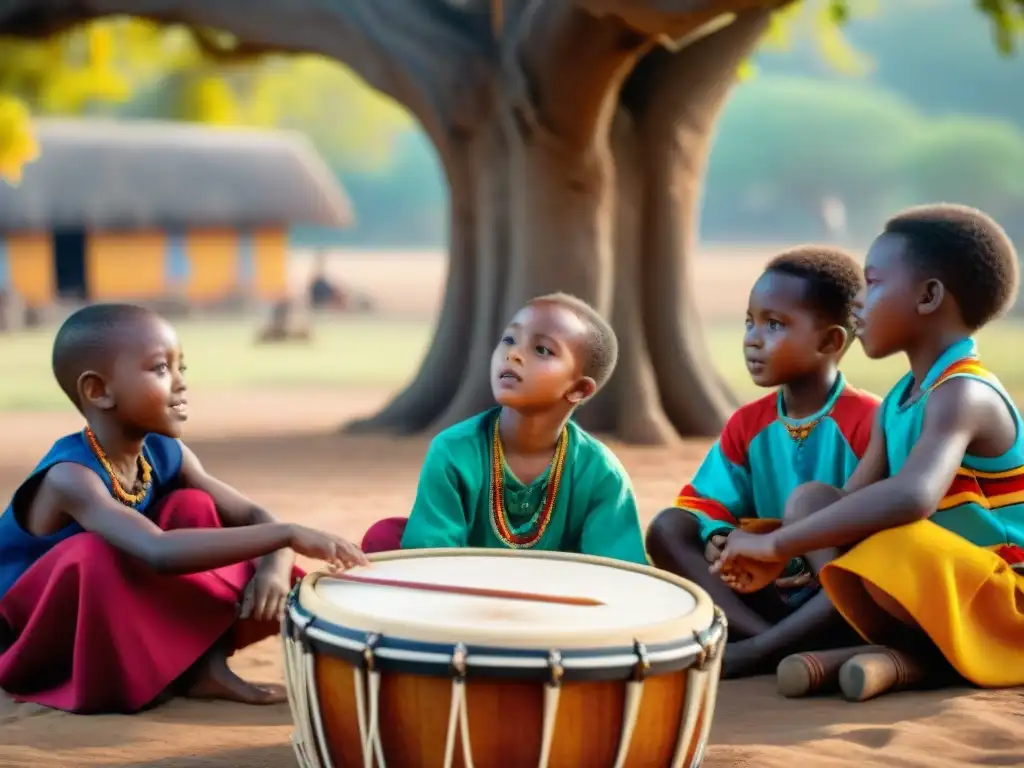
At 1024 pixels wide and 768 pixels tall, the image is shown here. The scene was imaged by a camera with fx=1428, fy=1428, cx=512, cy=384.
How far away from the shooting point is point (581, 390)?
11.8ft

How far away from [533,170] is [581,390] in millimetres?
5186

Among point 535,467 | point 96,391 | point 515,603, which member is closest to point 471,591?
point 515,603

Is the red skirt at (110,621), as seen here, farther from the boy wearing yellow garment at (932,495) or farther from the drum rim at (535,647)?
the boy wearing yellow garment at (932,495)

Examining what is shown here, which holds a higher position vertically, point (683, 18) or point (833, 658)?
point (683, 18)

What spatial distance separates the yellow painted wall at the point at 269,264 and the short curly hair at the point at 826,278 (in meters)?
22.4

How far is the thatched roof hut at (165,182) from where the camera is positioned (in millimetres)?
24328

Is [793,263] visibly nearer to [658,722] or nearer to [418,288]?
[658,722]

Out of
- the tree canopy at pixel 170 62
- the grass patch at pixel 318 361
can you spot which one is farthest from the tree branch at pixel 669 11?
the grass patch at pixel 318 361

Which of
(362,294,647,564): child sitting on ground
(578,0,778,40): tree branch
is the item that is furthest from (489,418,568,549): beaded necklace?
(578,0,778,40): tree branch

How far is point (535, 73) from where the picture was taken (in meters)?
7.79

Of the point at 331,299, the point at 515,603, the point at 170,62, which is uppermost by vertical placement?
the point at 170,62

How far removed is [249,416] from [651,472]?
4411mm

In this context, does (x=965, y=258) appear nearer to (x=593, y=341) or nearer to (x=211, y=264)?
(x=593, y=341)

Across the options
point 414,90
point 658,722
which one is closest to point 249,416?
point 414,90
